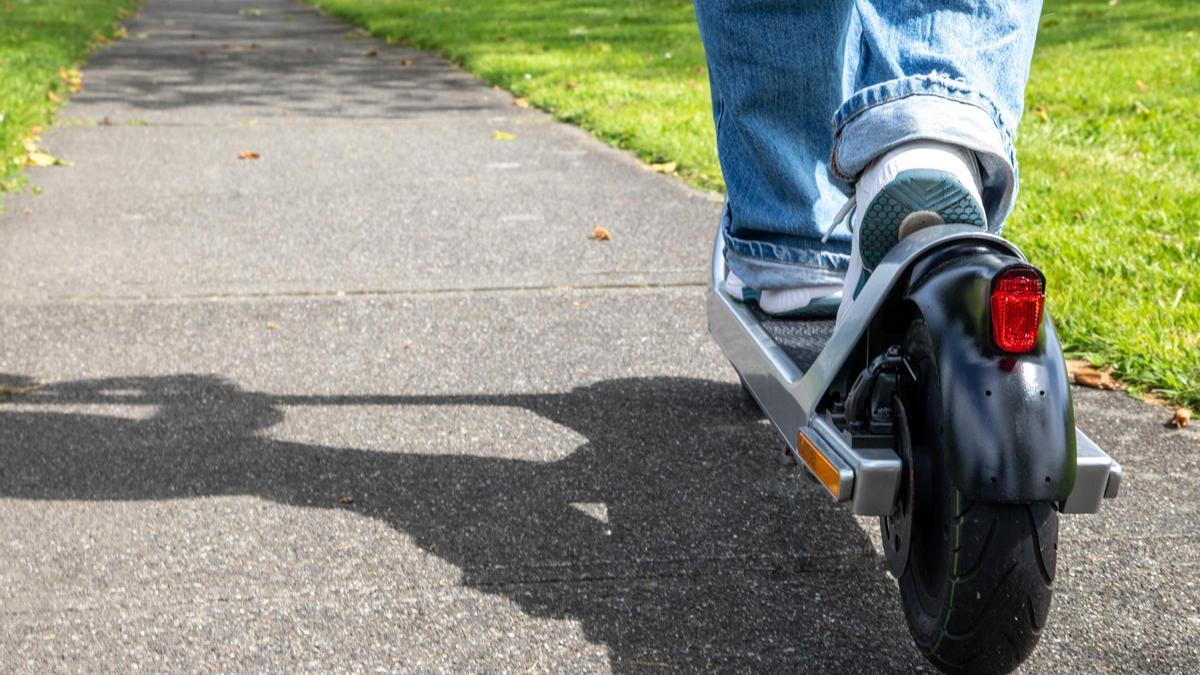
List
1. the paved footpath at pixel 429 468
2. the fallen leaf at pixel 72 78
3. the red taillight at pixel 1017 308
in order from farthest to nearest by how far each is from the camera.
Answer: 1. the fallen leaf at pixel 72 78
2. the paved footpath at pixel 429 468
3. the red taillight at pixel 1017 308

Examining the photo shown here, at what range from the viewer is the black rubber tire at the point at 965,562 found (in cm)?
175

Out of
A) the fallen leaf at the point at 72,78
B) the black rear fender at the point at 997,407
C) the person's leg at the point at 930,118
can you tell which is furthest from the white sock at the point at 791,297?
the fallen leaf at the point at 72,78

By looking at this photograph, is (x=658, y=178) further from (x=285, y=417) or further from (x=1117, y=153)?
(x=285, y=417)

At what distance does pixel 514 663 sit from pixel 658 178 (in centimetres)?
451

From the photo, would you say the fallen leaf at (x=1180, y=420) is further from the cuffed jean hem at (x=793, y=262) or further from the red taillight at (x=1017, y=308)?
the red taillight at (x=1017, y=308)

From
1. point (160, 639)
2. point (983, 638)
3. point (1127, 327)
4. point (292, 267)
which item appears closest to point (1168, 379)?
point (1127, 327)

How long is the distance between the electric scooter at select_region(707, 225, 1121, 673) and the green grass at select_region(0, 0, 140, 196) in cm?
504

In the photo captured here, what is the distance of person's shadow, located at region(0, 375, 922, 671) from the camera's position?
2.26m

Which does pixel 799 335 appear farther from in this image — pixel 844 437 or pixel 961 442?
pixel 961 442

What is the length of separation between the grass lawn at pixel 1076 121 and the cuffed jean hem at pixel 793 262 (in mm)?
1287

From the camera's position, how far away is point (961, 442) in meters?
→ 1.72

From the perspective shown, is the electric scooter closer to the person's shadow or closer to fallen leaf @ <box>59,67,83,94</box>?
the person's shadow

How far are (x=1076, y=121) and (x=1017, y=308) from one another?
607 cm

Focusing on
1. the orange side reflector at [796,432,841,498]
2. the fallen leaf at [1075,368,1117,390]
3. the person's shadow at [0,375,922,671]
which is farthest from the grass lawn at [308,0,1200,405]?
the orange side reflector at [796,432,841,498]
